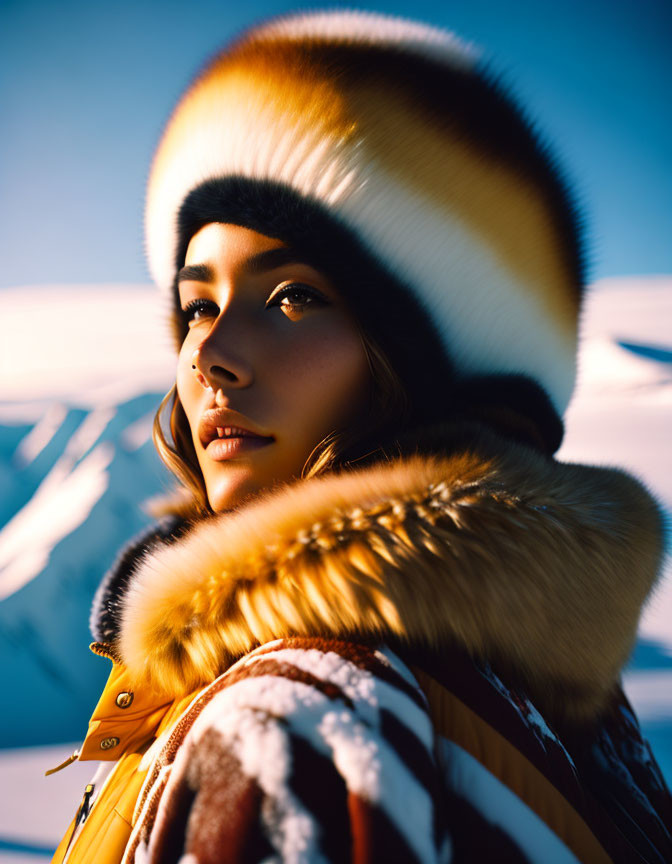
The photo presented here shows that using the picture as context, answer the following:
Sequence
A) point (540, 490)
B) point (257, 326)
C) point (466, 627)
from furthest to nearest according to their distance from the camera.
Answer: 1. point (257, 326)
2. point (540, 490)
3. point (466, 627)

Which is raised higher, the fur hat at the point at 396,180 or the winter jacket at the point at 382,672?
the fur hat at the point at 396,180

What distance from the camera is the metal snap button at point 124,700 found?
674 millimetres

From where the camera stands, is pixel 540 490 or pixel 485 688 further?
pixel 540 490

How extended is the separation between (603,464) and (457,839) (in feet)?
2.51

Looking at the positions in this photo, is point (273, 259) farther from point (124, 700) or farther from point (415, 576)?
point (124, 700)

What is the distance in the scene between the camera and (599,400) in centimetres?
534

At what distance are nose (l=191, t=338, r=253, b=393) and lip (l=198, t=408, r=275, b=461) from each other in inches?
1.4

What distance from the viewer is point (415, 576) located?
0.48 m

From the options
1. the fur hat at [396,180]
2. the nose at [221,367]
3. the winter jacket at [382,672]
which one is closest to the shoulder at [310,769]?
the winter jacket at [382,672]

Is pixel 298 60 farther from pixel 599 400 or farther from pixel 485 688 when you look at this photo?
pixel 599 400

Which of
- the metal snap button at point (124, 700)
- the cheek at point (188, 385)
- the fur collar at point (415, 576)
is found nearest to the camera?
the fur collar at point (415, 576)

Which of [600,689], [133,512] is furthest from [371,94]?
[133,512]

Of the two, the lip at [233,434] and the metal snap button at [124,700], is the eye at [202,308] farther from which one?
the metal snap button at [124,700]

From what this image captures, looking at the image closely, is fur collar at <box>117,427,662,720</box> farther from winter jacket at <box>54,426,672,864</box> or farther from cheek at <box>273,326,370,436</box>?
cheek at <box>273,326,370,436</box>
